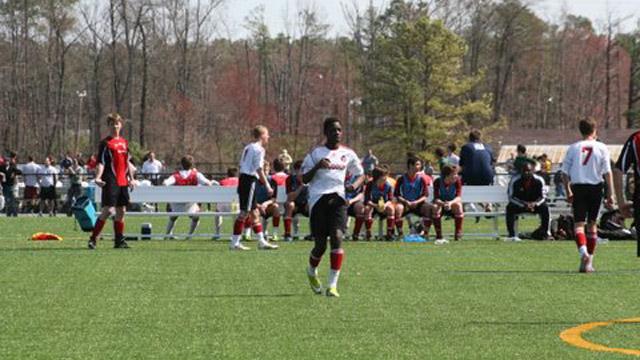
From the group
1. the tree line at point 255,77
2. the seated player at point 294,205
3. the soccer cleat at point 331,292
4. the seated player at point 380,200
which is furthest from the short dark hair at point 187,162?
the tree line at point 255,77

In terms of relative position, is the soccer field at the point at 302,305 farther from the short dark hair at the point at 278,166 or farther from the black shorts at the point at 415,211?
the short dark hair at the point at 278,166

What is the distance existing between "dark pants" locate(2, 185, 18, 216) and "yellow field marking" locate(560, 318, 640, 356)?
29295 mm

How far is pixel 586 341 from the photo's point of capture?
9.51m

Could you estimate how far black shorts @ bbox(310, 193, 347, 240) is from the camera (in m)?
13.2

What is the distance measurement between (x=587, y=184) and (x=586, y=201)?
0.68 feet

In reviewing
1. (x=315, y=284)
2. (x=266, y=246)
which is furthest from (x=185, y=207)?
(x=315, y=284)

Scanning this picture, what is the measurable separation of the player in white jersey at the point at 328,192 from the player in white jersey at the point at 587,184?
377 centimetres

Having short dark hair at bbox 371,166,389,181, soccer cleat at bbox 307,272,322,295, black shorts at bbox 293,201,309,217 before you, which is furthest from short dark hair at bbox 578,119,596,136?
black shorts at bbox 293,201,309,217

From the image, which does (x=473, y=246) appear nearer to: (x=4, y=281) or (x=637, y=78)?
(x=4, y=281)

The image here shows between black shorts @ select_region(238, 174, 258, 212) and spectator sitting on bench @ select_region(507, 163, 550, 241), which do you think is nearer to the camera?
black shorts @ select_region(238, 174, 258, 212)

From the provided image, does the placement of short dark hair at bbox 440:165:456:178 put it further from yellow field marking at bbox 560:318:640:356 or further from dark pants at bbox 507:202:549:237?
yellow field marking at bbox 560:318:640:356

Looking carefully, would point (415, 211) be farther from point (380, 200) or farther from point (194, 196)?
point (194, 196)

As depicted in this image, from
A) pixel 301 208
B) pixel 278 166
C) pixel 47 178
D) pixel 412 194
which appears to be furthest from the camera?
pixel 47 178

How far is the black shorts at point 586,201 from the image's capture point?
1577 cm
